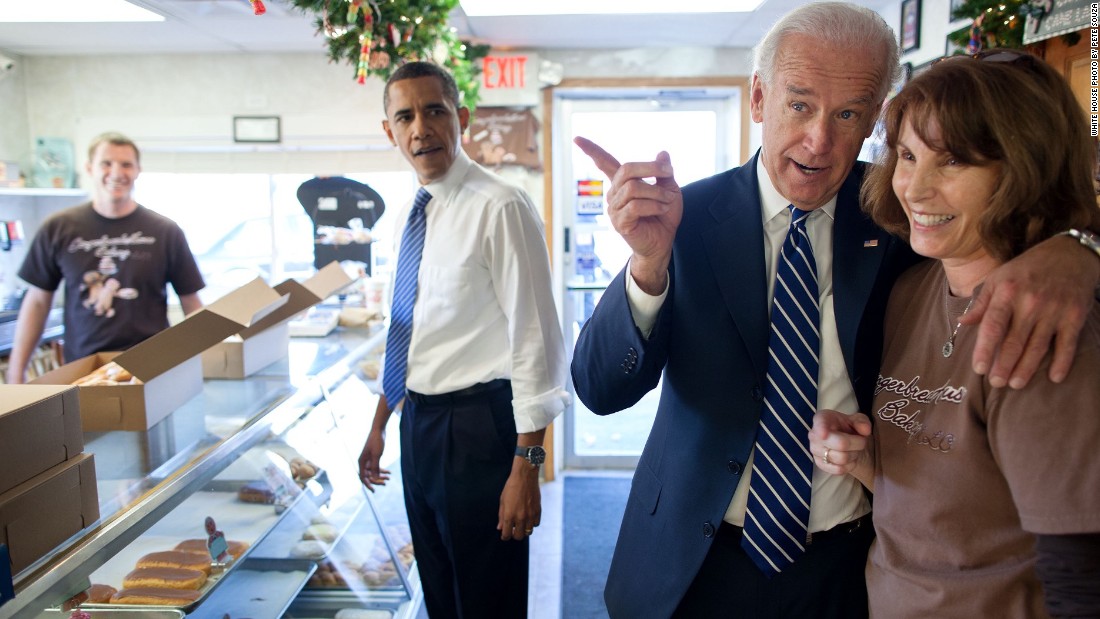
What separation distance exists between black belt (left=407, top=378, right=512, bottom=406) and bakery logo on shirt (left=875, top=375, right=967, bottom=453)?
3.90 feet

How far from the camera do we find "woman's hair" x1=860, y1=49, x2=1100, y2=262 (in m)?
0.95

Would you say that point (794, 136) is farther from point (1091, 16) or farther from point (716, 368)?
point (1091, 16)

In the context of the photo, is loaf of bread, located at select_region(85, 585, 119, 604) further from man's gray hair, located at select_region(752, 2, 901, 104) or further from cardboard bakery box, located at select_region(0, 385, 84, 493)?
man's gray hair, located at select_region(752, 2, 901, 104)

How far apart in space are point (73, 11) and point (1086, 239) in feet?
14.2

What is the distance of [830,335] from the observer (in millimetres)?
1244

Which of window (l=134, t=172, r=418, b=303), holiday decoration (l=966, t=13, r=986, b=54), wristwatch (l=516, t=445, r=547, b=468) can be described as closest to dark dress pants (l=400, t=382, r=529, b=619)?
wristwatch (l=516, t=445, r=547, b=468)

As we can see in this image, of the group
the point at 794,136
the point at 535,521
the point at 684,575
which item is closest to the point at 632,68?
the point at 535,521

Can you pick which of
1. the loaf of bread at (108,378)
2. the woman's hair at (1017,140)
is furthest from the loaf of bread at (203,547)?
the woman's hair at (1017,140)

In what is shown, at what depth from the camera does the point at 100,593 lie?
60.1 inches

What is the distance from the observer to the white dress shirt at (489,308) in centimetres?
207

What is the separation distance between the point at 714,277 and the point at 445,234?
1.11 metres

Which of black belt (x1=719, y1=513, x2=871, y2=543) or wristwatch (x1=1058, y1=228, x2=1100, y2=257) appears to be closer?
wristwatch (x1=1058, y1=228, x2=1100, y2=257)

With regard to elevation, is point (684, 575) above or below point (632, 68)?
below

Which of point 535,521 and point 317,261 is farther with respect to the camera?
point 317,261
